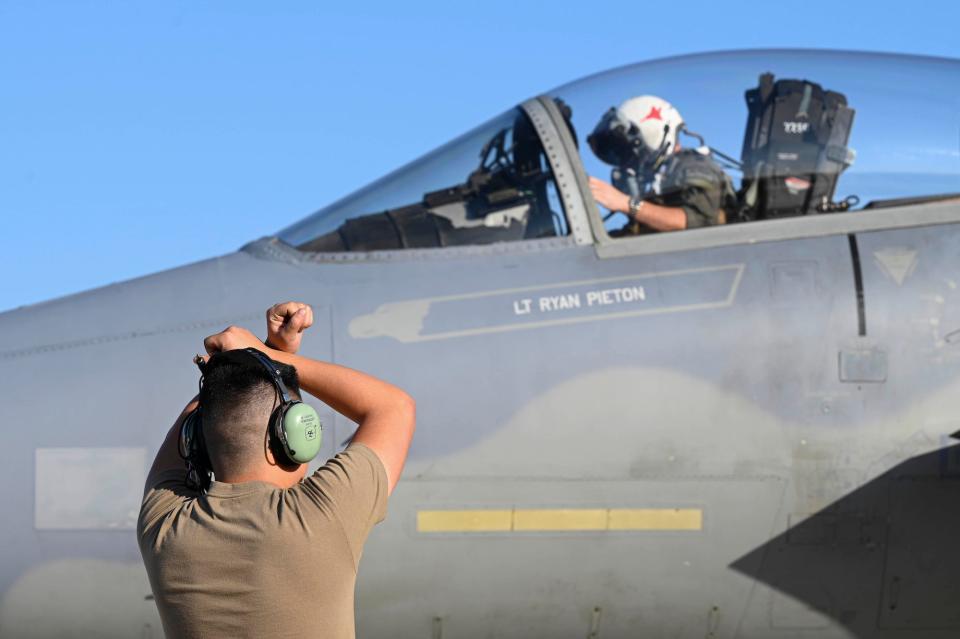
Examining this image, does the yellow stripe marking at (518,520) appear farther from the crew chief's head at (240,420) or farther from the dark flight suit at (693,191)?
the crew chief's head at (240,420)

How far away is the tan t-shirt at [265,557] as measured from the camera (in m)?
2.68

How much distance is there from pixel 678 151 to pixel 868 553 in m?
1.92

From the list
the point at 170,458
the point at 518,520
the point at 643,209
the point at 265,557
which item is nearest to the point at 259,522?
the point at 265,557

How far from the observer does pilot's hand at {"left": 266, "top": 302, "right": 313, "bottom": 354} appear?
3.13m

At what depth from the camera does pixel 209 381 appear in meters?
2.79

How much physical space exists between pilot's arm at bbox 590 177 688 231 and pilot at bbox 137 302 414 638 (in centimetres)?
259

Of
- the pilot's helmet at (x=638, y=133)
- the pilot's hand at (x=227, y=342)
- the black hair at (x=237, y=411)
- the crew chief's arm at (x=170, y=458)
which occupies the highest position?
the pilot's helmet at (x=638, y=133)

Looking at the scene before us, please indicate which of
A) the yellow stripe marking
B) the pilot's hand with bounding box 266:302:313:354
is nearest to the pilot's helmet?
the yellow stripe marking

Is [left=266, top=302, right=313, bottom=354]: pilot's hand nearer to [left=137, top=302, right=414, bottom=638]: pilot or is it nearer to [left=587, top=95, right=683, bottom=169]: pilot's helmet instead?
[left=137, top=302, right=414, bottom=638]: pilot

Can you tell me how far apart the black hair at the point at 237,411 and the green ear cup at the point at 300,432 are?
61 mm

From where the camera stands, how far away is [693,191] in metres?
5.30

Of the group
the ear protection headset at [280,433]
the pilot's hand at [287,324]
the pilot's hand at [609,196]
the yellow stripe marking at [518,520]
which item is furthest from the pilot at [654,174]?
the ear protection headset at [280,433]

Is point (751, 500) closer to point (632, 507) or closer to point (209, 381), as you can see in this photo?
point (632, 507)

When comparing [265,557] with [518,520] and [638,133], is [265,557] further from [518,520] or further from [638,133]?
[638,133]
